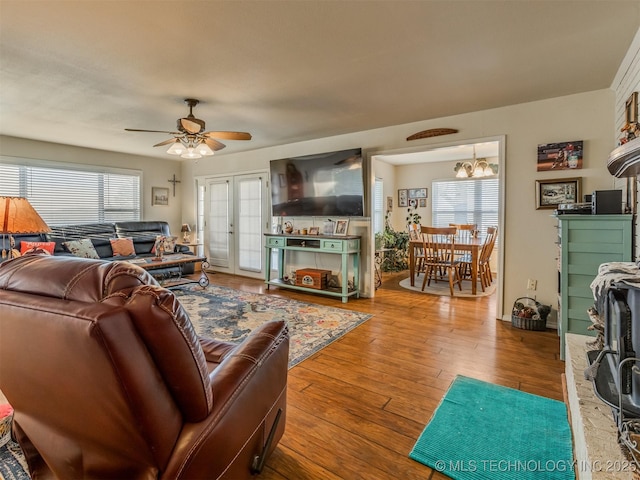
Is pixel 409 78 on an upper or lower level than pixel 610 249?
upper

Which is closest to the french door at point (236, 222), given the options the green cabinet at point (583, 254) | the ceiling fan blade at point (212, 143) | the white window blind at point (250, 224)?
the white window blind at point (250, 224)

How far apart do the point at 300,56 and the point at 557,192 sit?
9.38 ft

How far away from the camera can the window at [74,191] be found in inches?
203

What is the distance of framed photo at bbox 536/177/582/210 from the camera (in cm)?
328

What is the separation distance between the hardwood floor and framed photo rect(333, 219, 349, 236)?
52.3 inches

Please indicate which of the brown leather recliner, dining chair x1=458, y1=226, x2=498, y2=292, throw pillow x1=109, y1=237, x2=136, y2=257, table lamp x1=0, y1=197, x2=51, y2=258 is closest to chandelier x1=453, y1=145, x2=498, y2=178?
dining chair x1=458, y1=226, x2=498, y2=292

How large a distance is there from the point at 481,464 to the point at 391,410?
552 millimetres

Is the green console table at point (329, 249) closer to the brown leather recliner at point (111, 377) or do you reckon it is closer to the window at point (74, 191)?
the window at point (74, 191)

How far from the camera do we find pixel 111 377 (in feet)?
2.73

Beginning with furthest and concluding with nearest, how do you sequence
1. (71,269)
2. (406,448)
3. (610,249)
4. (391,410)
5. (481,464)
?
(610,249), (391,410), (406,448), (481,464), (71,269)

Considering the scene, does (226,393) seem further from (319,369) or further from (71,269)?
(319,369)

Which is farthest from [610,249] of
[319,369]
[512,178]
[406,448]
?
[319,369]

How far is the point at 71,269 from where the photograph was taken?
3.24 feet

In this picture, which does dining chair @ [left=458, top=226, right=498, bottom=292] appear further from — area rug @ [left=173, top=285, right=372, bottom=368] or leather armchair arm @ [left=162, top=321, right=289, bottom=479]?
leather armchair arm @ [left=162, top=321, right=289, bottom=479]
